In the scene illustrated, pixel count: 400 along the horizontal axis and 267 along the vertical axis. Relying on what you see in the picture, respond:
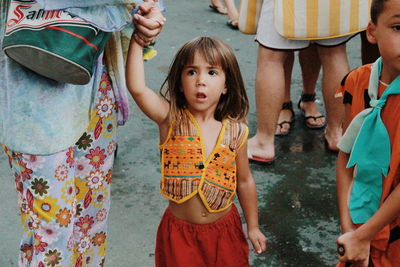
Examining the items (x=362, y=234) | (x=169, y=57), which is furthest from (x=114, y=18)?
(x=169, y=57)

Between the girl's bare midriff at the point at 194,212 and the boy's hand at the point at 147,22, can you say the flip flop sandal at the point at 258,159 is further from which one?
the boy's hand at the point at 147,22

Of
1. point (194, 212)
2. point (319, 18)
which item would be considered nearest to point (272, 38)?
point (319, 18)

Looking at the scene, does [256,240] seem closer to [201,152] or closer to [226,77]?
[201,152]

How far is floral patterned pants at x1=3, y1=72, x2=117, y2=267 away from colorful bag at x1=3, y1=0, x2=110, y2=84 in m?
0.30

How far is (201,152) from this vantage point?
234cm

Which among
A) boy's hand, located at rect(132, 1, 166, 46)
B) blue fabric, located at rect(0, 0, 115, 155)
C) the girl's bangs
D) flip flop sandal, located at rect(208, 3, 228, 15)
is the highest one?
boy's hand, located at rect(132, 1, 166, 46)

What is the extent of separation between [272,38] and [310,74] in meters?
0.73

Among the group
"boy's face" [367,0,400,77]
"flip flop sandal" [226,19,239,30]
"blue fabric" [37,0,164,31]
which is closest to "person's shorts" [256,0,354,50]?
"boy's face" [367,0,400,77]

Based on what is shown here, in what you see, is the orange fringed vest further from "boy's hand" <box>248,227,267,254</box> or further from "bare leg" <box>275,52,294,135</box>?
"bare leg" <box>275,52,294,135</box>

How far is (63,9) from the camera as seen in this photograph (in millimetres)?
1924

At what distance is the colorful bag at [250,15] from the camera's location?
383cm

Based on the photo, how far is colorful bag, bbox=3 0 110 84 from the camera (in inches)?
73.4

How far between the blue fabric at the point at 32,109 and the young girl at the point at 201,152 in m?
0.30

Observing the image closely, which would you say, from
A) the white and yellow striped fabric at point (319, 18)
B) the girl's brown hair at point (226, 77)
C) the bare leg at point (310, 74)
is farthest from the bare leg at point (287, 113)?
the girl's brown hair at point (226, 77)
